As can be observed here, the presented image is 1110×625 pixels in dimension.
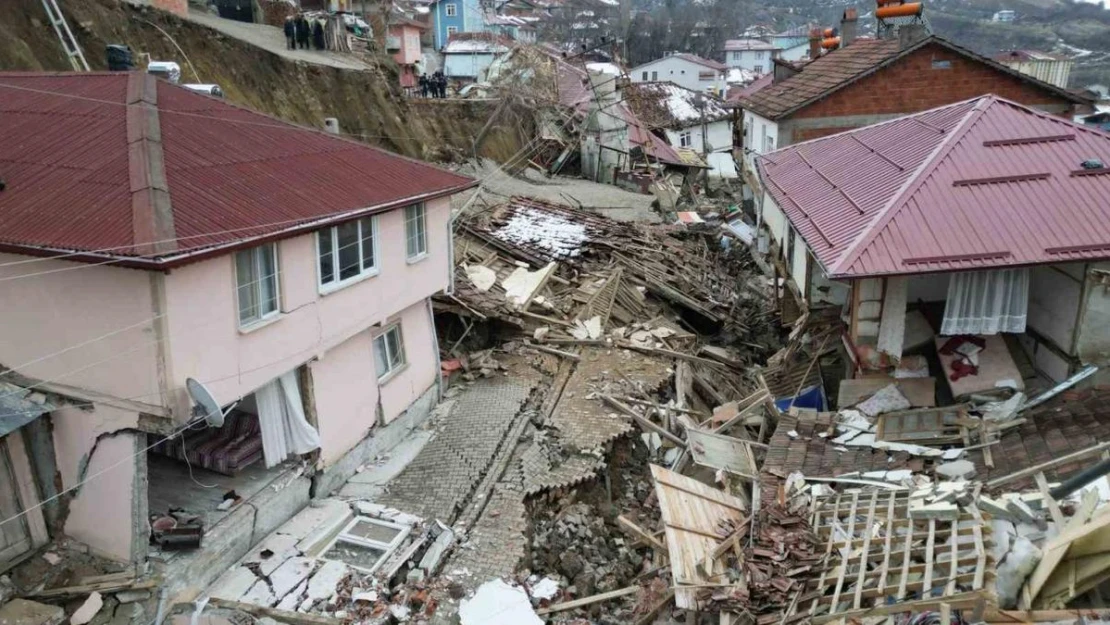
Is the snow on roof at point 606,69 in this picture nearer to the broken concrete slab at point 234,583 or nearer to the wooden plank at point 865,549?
the wooden plank at point 865,549

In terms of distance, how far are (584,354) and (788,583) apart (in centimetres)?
1029

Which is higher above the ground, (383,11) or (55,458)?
(383,11)

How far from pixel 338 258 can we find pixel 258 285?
6.27ft

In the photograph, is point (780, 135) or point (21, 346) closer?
point (21, 346)

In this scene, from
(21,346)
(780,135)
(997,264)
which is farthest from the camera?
(780,135)

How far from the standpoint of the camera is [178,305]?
9523mm

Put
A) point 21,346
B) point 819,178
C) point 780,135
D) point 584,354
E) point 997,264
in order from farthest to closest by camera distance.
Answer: point 780,135 < point 584,354 < point 819,178 < point 997,264 < point 21,346

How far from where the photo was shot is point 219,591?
10.4 metres

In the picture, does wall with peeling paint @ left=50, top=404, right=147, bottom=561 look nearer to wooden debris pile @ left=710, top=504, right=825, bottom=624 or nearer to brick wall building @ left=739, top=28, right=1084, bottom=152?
wooden debris pile @ left=710, top=504, right=825, bottom=624

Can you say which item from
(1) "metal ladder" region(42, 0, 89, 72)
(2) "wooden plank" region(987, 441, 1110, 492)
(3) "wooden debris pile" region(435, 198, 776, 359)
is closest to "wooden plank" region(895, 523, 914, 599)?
(2) "wooden plank" region(987, 441, 1110, 492)

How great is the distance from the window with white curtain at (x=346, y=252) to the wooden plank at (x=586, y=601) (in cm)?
615

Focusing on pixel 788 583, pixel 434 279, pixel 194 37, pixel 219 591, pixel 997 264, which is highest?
pixel 194 37

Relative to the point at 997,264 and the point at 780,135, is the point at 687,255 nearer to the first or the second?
the point at 780,135

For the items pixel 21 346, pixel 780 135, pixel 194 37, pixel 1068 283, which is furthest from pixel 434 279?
pixel 194 37
